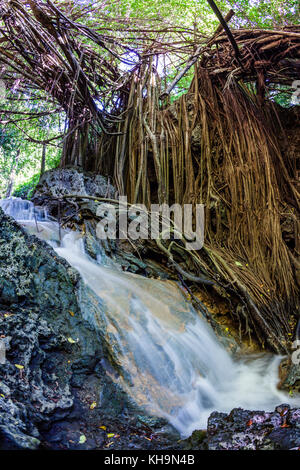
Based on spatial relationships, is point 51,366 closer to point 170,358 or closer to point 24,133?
point 170,358

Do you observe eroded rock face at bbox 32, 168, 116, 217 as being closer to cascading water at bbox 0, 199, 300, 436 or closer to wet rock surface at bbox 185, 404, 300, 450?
cascading water at bbox 0, 199, 300, 436

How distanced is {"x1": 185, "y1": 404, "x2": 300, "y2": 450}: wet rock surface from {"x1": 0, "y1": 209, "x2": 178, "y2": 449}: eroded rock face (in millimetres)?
219

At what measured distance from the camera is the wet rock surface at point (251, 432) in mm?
1354

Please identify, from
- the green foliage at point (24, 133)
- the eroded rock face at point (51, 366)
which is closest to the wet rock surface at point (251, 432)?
the eroded rock face at point (51, 366)

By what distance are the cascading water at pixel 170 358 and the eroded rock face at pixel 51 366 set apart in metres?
0.16

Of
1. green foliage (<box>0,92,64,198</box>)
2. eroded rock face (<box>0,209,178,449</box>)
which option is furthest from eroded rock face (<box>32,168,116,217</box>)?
eroded rock face (<box>0,209,178,449</box>)

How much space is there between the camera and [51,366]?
175 centimetres

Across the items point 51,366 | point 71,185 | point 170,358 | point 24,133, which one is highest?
point 24,133

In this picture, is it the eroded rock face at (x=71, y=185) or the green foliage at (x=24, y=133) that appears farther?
the green foliage at (x=24, y=133)

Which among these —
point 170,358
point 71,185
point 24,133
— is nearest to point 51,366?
point 170,358

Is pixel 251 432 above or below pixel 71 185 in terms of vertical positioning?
below

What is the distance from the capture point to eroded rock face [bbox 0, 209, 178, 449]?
139cm

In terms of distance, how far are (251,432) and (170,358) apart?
0.87m

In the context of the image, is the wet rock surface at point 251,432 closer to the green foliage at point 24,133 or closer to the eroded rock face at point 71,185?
the eroded rock face at point 71,185
